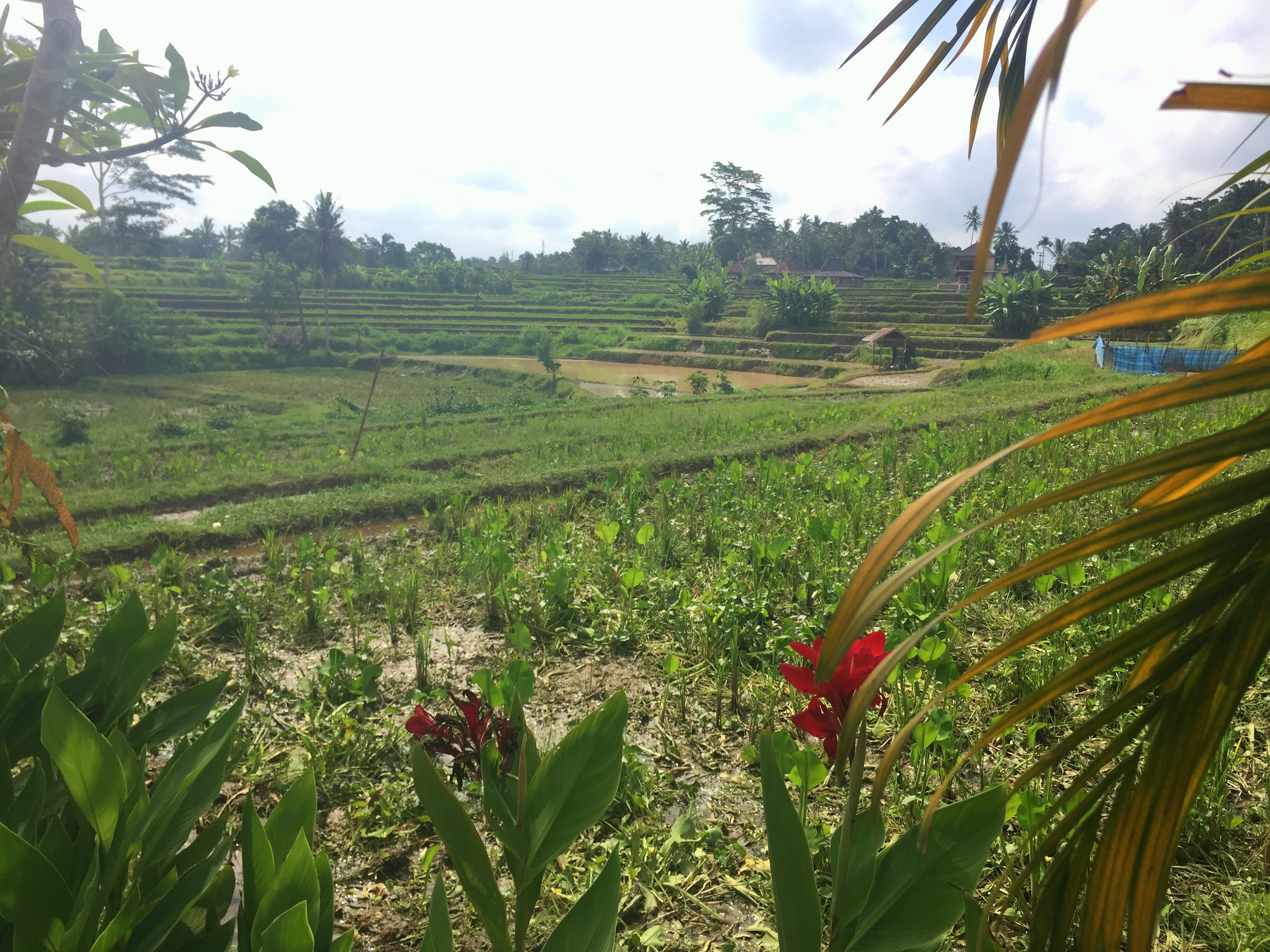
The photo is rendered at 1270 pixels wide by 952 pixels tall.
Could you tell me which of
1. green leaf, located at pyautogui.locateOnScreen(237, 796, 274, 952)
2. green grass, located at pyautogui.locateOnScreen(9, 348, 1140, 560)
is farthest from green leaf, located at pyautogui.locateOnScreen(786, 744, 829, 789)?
green grass, located at pyautogui.locateOnScreen(9, 348, 1140, 560)

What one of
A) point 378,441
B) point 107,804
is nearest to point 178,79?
point 107,804

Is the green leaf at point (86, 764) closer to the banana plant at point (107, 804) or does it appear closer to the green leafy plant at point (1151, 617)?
the banana plant at point (107, 804)

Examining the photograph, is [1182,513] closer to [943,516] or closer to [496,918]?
[496,918]

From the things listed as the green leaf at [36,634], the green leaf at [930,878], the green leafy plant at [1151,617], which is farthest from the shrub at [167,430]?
the green leafy plant at [1151,617]

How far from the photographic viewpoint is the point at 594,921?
2.32 ft

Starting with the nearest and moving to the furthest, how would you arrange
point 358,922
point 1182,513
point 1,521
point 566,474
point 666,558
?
1. point 1182,513
2. point 1,521
3. point 358,922
4. point 666,558
5. point 566,474

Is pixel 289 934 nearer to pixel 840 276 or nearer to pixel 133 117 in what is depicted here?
pixel 133 117

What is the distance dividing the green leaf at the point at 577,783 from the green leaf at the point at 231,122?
123 centimetres

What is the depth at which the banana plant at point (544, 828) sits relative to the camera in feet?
2.31

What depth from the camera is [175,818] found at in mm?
775

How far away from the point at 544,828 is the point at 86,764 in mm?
433

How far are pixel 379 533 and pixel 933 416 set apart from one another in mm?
6002

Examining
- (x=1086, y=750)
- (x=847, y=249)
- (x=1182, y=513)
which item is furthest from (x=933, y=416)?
(x=847, y=249)

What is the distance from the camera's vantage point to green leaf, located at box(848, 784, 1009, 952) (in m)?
0.70
